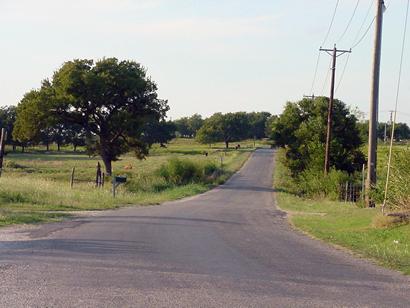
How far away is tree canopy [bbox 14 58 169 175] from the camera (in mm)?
58562

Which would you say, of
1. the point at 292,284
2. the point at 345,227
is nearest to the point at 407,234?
the point at 345,227

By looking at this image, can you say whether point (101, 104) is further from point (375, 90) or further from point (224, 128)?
point (224, 128)

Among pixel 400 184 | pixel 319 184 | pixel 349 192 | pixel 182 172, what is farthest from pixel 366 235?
pixel 182 172

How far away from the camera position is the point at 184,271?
11680 millimetres

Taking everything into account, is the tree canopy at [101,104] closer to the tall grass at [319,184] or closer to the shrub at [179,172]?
the shrub at [179,172]

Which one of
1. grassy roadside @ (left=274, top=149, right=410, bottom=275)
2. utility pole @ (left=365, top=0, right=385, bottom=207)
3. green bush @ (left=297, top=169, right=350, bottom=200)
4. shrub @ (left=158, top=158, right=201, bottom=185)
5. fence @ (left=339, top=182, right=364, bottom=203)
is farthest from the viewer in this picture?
shrub @ (left=158, top=158, right=201, bottom=185)

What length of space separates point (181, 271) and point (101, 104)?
4988 centimetres

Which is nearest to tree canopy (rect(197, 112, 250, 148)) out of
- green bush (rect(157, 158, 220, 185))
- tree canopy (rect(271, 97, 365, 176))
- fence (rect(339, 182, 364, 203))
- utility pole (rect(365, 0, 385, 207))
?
tree canopy (rect(271, 97, 365, 176))

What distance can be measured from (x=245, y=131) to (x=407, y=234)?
168 m

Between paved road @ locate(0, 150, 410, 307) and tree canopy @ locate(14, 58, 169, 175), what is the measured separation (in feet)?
131

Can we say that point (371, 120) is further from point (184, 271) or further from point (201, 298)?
point (201, 298)

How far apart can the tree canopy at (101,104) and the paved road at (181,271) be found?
4008 centimetres

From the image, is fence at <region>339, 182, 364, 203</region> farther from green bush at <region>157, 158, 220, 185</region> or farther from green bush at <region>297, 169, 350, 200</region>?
green bush at <region>157, 158, 220, 185</region>

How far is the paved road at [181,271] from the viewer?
931 cm
